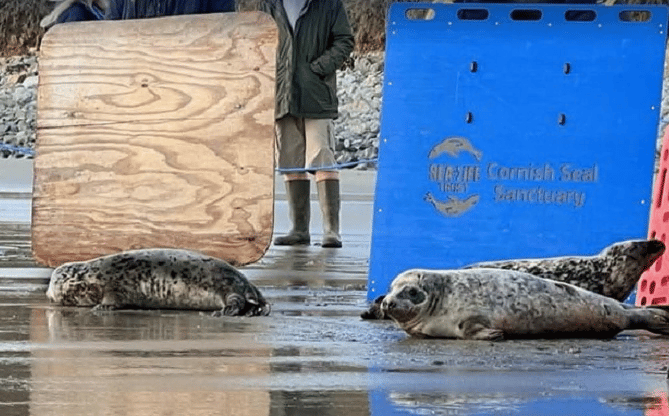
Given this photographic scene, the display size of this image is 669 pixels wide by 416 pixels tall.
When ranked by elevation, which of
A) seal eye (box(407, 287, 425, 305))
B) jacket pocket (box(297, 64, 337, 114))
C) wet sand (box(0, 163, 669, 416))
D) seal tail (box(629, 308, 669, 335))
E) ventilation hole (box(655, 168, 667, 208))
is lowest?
wet sand (box(0, 163, 669, 416))

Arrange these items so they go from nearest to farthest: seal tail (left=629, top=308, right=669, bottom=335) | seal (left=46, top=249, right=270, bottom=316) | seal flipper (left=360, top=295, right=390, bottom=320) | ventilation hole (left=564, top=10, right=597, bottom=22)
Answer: seal tail (left=629, top=308, right=669, bottom=335) → seal flipper (left=360, top=295, right=390, bottom=320) → seal (left=46, top=249, right=270, bottom=316) → ventilation hole (left=564, top=10, right=597, bottom=22)

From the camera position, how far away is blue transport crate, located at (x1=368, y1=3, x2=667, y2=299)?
857cm

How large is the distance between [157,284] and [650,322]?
2327 millimetres

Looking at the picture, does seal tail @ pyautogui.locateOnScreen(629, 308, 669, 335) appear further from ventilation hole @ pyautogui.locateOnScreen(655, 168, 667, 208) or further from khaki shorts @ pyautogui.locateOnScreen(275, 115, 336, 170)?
khaki shorts @ pyautogui.locateOnScreen(275, 115, 336, 170)

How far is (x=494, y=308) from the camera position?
7.23 meters

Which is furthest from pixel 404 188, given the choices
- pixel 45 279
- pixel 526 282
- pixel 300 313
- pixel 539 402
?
pixel 539 402

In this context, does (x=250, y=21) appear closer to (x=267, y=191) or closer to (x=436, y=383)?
(x=267, y=191)

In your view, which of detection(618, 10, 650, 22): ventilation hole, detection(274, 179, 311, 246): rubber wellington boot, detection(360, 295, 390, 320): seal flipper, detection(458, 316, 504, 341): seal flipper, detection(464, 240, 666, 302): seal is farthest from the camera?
detection(274, 179, 311, 246): rubber wellington boot

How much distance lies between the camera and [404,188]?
343 inches

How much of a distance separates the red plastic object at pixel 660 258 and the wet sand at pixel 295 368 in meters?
0.73

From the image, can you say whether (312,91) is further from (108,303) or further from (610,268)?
(610,268)

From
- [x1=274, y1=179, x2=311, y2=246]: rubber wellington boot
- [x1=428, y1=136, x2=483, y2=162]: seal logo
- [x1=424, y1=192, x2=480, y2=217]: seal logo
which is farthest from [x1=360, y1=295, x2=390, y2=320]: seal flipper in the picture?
[x1=274, y1=179, x2=311, y2=246]: rubber wellington boot

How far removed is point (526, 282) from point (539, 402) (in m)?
1.86

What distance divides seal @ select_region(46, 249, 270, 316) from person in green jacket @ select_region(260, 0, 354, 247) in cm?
479
